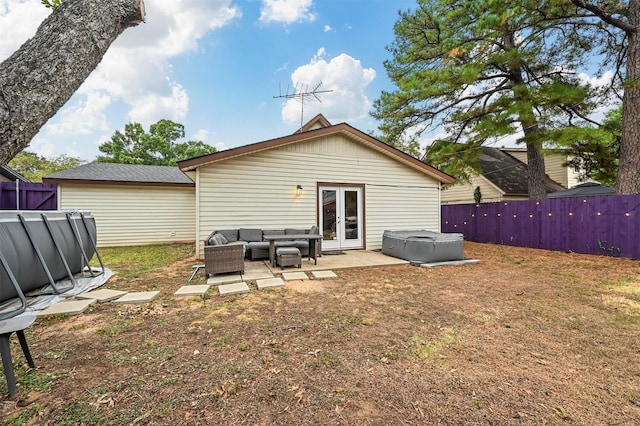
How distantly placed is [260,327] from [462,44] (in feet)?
38.0

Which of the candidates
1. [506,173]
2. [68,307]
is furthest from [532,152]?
[68,307]

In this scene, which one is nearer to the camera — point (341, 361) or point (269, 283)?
point (341, 361)

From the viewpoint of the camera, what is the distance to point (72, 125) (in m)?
17.1

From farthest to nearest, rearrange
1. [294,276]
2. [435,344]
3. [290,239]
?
[290,239] → [294,276] → [435,344]

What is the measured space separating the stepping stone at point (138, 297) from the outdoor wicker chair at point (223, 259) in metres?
1.03

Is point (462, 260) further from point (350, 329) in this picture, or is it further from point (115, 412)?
point (115, 412)

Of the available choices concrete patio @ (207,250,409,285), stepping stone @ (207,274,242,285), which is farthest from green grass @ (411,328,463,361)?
stepping stone @ (207,274,242,285)

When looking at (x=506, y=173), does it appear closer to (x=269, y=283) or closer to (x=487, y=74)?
(x=487, y=74)

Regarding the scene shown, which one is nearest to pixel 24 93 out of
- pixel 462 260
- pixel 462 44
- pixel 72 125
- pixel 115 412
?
pixel 115 412

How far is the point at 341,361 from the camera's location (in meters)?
2.39

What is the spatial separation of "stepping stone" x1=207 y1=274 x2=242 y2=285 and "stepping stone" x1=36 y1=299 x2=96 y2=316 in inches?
68.5

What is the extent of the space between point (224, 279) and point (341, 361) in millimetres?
3487

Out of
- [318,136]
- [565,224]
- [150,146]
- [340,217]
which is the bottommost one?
[565,224]

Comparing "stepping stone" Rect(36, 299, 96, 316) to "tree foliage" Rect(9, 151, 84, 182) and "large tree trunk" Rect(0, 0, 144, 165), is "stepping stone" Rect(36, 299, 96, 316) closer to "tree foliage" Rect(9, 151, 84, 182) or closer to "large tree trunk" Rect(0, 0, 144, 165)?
"large tree trunk" Rect(0, 0, 144, 165)
